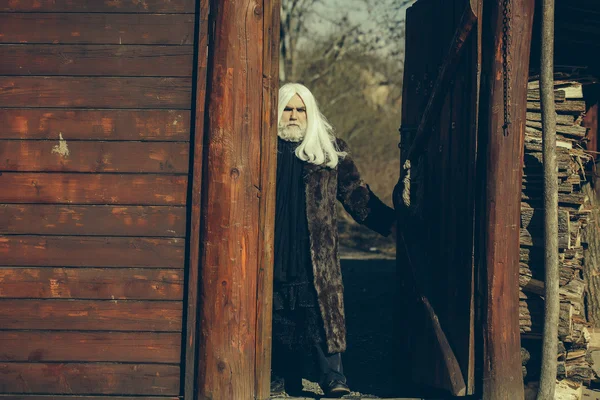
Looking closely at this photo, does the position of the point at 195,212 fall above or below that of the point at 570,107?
below

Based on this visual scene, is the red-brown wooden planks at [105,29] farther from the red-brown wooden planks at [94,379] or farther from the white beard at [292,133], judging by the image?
the red-brown wooden planks at [94,379]

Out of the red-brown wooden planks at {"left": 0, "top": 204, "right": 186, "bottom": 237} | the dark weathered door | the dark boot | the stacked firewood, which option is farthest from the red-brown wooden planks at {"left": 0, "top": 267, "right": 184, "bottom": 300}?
the stacked firewood

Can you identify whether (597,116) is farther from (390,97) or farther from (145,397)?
(390,97)

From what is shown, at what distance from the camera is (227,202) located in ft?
13.8

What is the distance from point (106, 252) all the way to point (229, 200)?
2.37 ft

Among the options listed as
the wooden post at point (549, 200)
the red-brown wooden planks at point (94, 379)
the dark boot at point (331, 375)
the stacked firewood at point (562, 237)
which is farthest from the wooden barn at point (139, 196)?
the stacked firewood at point (562, 237)

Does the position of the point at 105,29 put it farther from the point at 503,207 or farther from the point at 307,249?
the point at 503,207

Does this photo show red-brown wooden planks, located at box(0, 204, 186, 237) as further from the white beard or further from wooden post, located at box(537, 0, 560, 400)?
wooden post, located at box(537, 0, 560, 400)

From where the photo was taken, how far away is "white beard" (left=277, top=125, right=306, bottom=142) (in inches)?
201

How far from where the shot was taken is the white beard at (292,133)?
511 centimetres

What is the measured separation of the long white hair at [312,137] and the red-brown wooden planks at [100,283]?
1.21 meters

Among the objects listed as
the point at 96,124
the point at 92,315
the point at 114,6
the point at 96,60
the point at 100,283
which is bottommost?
the point at 92,315

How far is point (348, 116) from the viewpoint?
2011 centimetres

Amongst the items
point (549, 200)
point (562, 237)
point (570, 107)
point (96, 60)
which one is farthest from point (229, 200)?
point (570, 107)
